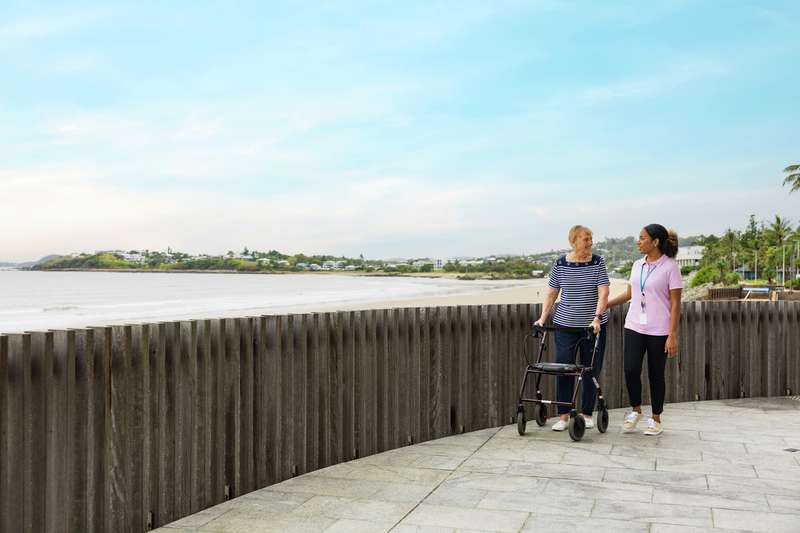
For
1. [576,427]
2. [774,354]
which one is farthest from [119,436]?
[774,354]

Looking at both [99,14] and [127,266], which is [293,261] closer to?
[127,266]

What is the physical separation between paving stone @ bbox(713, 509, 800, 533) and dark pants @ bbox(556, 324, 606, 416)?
256 cm

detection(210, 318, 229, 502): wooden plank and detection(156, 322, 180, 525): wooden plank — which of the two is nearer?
detection(156, 322, 180, 525): wooden plank

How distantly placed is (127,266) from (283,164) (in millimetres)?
45548

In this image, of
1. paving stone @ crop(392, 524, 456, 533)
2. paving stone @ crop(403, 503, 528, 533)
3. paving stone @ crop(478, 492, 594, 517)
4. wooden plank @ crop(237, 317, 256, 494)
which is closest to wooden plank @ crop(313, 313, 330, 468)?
wooden plank @ crop(237, 317, 256, 494)

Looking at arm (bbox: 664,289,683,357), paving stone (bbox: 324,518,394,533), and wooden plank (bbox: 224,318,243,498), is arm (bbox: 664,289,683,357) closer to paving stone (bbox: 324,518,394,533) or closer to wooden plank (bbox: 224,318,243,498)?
paving stone (bbox: 324,518,394,533)

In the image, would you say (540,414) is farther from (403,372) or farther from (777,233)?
(777,233)

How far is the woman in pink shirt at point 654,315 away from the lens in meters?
7.58

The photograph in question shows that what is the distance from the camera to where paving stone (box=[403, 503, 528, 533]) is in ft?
16.0

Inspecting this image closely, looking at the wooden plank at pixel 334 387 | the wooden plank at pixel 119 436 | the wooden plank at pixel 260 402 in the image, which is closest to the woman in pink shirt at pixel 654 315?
the wooden plank at pixel 334 387

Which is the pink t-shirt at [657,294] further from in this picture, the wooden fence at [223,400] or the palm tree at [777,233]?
the palm tree at [777,233]

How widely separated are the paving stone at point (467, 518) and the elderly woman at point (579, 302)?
2.71 metres

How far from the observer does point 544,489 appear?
5.73m

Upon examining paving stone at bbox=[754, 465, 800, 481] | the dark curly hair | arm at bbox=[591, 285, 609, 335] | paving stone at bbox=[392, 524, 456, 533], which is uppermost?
the dark curly hair
